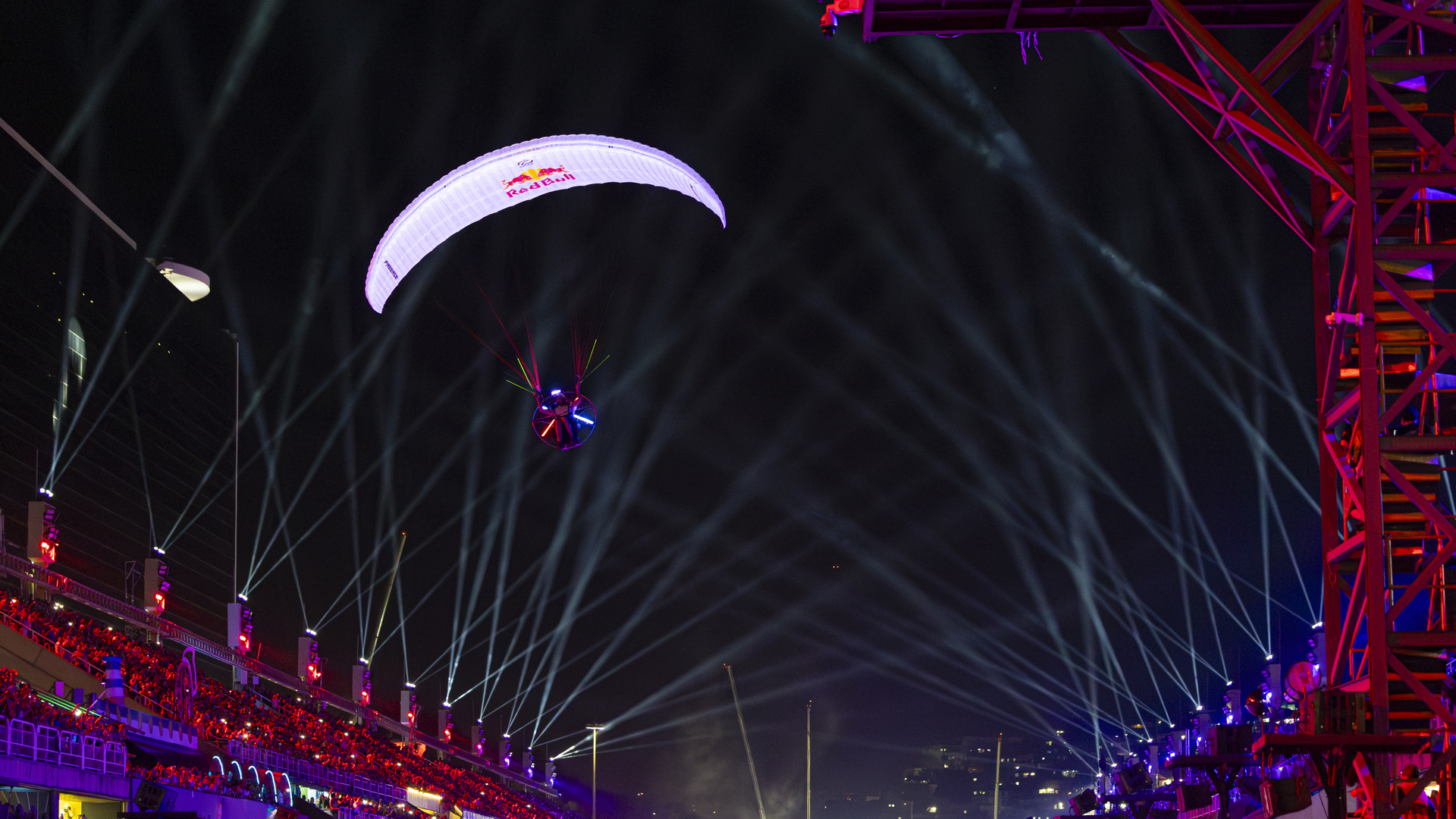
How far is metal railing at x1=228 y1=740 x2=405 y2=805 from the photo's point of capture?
2688 cm

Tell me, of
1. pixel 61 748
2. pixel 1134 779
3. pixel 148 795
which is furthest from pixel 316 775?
pixel 1134 779

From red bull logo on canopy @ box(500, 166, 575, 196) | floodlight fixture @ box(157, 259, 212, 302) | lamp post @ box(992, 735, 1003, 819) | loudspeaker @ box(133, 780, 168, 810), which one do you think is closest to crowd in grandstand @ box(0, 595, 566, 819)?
loudspeaker @ box(133, 780, 168, 810)

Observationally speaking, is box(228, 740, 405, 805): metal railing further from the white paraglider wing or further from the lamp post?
the lamp post

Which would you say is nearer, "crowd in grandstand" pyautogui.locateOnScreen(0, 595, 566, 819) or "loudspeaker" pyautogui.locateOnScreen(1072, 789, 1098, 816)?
"crowd in grandstand" pyautogui.locateOnScreen(0, 595, 566, 819)

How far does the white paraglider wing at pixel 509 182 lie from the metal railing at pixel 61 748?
9032 mm

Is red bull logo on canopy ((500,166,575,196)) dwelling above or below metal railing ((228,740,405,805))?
above

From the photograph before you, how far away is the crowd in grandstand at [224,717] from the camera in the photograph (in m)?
22.5

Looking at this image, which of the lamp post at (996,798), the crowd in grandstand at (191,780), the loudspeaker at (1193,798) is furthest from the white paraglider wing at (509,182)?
the lamp post at (996,798)

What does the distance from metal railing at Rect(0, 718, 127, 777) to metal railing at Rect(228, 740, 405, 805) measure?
21.8ft

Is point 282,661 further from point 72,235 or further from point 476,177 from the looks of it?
point 476,177

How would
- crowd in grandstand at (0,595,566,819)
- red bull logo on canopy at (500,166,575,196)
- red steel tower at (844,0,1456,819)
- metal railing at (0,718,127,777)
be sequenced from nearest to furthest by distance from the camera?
red steel tower at (844,0,1456,819)
metal railing at (0,718,127,777)
crowd in grandstand at (0,595,566,819)
red bull logo on canopy at (500,166,575,196)

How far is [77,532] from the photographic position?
132 feet

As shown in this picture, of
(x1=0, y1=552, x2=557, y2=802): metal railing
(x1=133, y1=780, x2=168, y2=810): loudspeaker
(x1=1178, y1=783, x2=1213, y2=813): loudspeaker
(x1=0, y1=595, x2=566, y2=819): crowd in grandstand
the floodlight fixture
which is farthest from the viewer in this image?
the floodlight fixture

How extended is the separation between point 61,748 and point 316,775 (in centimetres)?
1287
